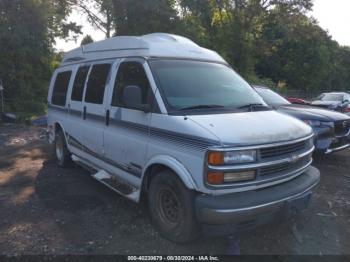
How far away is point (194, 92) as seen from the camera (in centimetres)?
445

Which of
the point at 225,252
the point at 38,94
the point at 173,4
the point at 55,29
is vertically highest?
the point at 173,4

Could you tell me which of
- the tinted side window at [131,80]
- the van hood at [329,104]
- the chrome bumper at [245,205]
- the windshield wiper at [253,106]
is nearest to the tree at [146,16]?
the van hood at [329,104]

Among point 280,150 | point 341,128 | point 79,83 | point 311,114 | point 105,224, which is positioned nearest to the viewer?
→ point 280,150

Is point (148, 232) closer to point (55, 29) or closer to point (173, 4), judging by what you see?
point (55, 29)

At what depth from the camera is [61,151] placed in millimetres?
7434

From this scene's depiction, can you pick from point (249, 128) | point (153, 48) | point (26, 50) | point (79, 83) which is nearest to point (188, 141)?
point (249, 128)

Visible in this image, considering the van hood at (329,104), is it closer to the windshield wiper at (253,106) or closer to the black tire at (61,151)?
the black tire at (61,151)

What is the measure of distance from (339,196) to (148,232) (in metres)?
3.38

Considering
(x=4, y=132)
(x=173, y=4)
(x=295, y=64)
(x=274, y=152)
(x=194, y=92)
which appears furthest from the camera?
(x=295, y=64)

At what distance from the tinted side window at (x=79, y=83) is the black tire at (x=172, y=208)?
110 inches

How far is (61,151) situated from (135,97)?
12.2 feet

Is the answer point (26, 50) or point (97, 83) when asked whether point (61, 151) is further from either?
point (26, 50)

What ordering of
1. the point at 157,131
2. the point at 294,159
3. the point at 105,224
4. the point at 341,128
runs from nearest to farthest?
the point at 294,159 < the point at 157,131 < the point at 105,224 < the point at 341,128

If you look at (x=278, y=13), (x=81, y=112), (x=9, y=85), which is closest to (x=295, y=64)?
(x=278, y=13)
